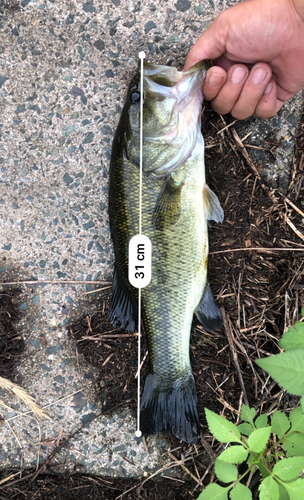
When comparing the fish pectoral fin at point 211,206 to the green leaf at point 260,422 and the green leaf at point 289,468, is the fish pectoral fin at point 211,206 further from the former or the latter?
the green leaf at point 289,468

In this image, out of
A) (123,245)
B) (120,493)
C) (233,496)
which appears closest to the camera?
(233,496)

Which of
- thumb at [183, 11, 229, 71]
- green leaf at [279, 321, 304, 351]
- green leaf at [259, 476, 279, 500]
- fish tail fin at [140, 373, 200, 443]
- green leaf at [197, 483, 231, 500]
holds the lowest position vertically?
fish tail fin at [140, 373, 200, 443]

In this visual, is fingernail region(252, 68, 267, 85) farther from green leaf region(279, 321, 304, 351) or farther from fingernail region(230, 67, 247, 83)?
green leaf region(279, 321, 304, 351)

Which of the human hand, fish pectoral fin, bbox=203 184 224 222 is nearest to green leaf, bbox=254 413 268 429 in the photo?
fish pectoral fin, bbox=203 184 224 222

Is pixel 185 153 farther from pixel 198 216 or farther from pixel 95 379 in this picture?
pixel 95 379

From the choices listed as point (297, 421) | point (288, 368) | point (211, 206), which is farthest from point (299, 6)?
point (297, 421)

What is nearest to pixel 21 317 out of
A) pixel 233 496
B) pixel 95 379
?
pixel 95 379

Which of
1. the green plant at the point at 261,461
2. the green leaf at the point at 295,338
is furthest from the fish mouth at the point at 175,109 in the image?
the green plant at the point at 261,461
